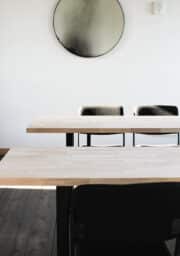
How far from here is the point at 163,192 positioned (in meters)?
1.35

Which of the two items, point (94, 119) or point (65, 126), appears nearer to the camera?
point (65, 126)

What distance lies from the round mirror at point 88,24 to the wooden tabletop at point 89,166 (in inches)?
115

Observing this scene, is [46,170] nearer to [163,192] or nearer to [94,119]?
[163,192]

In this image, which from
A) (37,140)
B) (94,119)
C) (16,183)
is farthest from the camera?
(37,140)

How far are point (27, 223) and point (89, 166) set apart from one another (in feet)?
4.62

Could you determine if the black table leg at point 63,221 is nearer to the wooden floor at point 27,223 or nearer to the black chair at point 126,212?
the black chair at point 126,212

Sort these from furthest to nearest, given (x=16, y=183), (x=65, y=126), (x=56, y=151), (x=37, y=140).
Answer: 1. (x=37, y=140)
2. (x=65, y=126)
3. (x=56, y=151)
4. (x=16, y=183)

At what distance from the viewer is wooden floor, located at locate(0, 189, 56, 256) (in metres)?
2.65

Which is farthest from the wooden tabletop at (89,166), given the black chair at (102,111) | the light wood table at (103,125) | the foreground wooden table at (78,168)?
the black chair at (102,111)

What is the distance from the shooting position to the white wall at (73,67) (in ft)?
16.1

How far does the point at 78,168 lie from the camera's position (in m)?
1.78

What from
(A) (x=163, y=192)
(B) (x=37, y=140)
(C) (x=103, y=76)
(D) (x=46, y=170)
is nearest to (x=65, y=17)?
(C) (x=103, y=76)

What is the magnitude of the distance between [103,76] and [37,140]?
1.15 m

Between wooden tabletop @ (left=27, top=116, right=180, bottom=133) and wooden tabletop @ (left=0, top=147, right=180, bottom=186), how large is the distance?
0.77 metres
